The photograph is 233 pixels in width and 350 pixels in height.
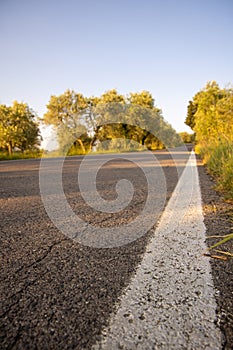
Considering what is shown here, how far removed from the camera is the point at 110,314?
0.94 metres

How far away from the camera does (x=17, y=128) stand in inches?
968

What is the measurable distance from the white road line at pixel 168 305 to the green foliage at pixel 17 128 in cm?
2399

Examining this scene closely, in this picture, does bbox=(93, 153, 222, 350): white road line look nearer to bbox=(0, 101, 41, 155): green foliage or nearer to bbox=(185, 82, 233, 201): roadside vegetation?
bbox=(185, 82, 233, 201): roadside vegetation

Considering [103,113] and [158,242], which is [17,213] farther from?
[103,113]

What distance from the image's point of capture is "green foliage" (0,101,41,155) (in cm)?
2338

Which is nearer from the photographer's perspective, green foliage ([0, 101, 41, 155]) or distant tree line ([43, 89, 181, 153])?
green foliage ([0, 101, 41, 155])

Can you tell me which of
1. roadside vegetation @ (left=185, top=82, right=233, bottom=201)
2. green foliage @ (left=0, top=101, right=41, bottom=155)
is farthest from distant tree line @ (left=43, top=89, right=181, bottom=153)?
roadside vegetation @ (left=185, top=82, right=233, bottom=201)

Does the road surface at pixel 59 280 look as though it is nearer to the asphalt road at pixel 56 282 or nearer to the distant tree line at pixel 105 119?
the asphalt road at pixel 56 282

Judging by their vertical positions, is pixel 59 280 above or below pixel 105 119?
below

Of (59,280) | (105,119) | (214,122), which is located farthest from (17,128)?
(59,280)

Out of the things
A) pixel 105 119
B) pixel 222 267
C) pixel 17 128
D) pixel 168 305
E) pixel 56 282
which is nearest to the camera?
pixel 168 305

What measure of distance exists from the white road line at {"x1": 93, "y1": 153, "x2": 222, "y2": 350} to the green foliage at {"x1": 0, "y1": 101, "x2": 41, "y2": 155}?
24.0 metres

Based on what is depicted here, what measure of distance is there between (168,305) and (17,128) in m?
26.5

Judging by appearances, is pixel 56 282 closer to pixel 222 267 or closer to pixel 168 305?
pixel 168 305
